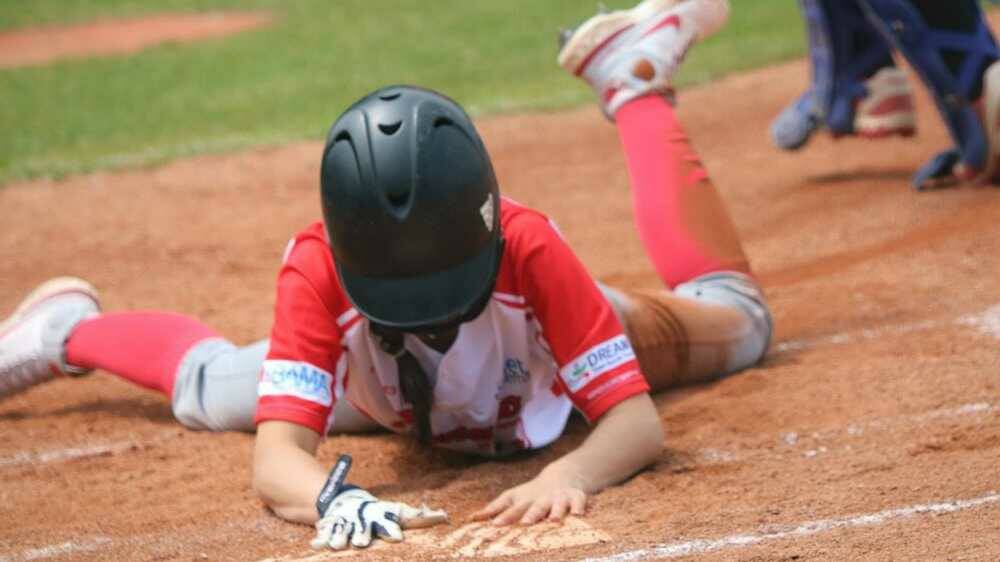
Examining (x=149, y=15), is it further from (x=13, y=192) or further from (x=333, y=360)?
(x=333, y=360)

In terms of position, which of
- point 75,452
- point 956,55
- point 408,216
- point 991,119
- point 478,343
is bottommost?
point 75,452

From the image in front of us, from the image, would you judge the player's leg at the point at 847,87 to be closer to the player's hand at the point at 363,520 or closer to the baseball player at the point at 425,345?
the baseball player at the point at 425,345

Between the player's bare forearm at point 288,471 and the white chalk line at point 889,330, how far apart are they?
67.5 inches

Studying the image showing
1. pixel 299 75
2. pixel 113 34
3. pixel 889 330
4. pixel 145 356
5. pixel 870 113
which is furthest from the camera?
pixel 113 34

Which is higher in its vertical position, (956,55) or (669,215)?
(956,55)

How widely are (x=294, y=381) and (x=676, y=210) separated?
4.78 feet

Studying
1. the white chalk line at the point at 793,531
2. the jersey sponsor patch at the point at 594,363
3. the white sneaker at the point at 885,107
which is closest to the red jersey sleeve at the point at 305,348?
the jersey sponsor patch at the point at 594,363

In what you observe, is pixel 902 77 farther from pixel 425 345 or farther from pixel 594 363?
pixel 425 345

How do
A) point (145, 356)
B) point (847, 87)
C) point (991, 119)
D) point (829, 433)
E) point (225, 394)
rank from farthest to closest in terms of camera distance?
1. point (847, 87)
2. point (991, 119)
3. point (145, 356)
4. point (225, 394)
5. point (829, 433)

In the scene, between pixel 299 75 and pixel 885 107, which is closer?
pixel 885 107

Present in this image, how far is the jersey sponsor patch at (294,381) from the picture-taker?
330cm

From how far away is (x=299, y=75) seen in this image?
10016 mm

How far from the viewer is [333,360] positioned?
11.1 ft

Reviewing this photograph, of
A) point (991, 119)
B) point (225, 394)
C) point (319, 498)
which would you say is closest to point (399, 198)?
point (319, 498)
